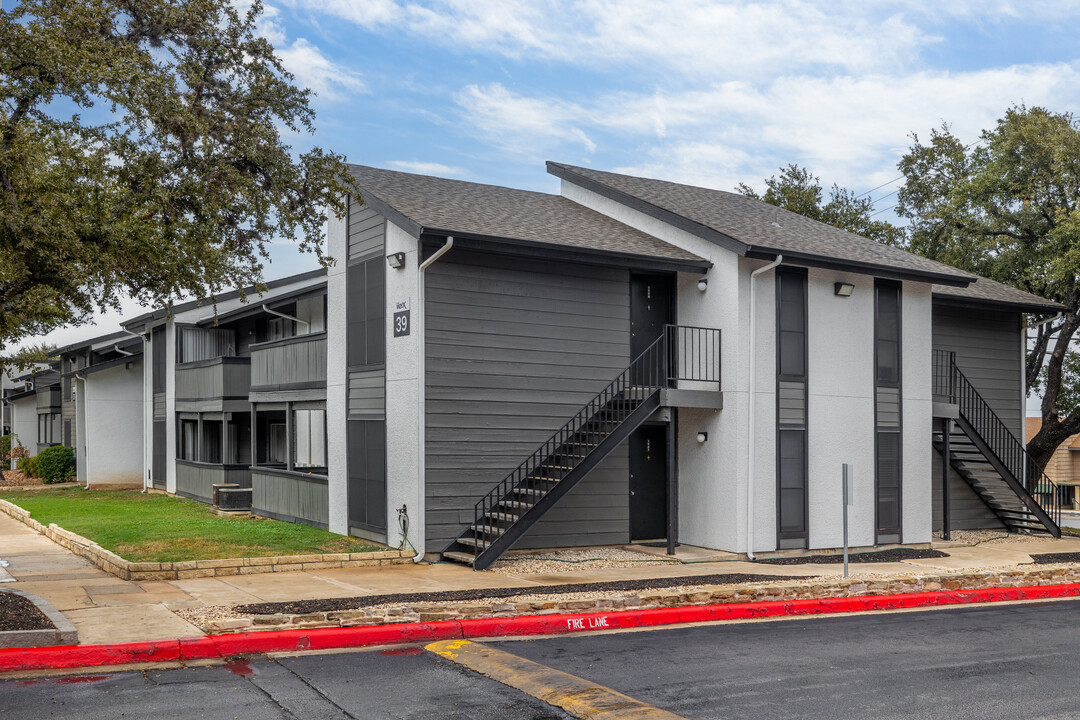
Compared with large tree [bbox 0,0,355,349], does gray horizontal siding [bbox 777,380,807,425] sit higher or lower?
lower

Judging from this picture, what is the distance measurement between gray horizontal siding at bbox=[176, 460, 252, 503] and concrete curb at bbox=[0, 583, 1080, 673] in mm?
15387

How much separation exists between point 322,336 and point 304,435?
22.2ft

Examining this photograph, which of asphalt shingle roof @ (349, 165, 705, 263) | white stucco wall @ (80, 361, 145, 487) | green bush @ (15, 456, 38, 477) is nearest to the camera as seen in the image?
asphalt shingle roof @ (349, 165, 705, 263)

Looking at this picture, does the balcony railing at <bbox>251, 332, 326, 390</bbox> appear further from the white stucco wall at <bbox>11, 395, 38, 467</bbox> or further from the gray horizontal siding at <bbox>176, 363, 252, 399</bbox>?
the white stucco wall at <bbox>11, 395, 38, 467</bbox>

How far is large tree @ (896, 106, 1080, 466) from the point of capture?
24109 millimetres

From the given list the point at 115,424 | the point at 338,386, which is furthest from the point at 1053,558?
the point at 115,424

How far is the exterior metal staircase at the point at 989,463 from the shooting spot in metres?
20.3

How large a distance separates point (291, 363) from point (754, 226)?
9801 mm

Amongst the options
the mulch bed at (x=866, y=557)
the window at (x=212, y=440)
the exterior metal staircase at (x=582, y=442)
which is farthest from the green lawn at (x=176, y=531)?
the mulch bed at (x=866, y=557)

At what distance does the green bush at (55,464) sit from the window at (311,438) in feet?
42.9

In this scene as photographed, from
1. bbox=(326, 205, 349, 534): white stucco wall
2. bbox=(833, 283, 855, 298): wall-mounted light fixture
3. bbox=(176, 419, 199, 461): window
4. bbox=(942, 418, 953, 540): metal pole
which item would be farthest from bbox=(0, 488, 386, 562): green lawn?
bbox=(942, 418, 953, 540): metal pole

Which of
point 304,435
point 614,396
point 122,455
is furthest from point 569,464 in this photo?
point 122,455

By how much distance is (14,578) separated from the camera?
1354cm

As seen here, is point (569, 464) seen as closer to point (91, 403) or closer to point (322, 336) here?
point (322, 336)
